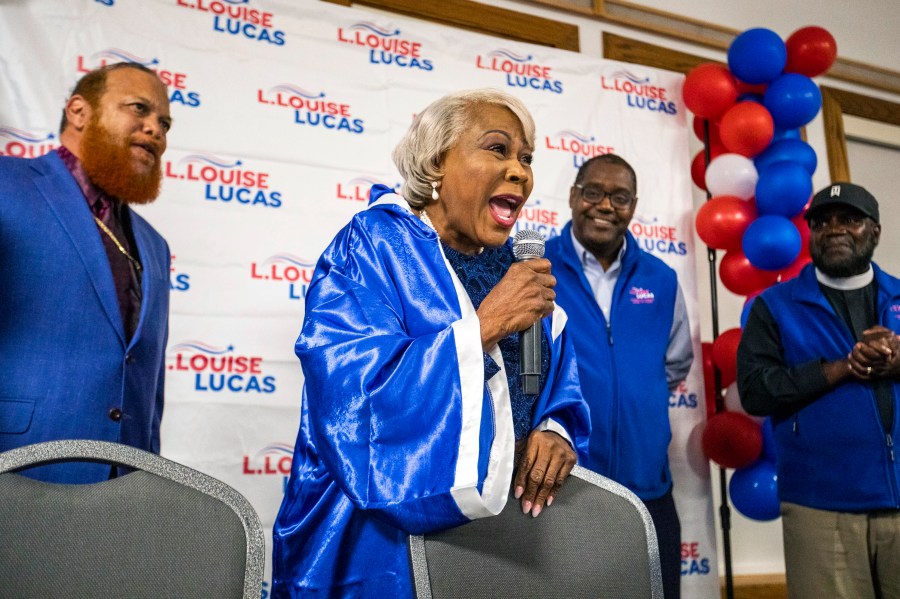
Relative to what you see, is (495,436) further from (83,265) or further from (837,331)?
(837,331)

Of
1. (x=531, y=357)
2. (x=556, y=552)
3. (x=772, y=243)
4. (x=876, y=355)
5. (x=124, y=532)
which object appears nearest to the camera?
(x=124, y=532)

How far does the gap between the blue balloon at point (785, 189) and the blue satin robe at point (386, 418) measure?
2117mm

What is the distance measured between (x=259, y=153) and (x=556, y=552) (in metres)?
2.36

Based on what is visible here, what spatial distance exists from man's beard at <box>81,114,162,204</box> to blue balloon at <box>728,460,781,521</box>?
8.95 ft

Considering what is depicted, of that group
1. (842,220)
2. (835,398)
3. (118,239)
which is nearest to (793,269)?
(842,220)

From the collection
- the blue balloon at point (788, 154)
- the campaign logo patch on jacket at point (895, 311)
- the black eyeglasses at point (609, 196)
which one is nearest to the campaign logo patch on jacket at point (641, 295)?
the black eyeglasses at point (609, 196)

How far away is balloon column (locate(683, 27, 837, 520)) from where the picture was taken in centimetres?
337

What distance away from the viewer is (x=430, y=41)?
3.69m

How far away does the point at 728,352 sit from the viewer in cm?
352

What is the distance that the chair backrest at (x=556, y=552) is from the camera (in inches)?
49.4

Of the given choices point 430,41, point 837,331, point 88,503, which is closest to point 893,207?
point 837,331

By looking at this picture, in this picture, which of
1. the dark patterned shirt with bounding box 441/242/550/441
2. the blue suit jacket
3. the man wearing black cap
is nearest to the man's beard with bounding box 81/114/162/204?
the blue suit jacket

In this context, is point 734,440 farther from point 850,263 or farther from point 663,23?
point 663,23

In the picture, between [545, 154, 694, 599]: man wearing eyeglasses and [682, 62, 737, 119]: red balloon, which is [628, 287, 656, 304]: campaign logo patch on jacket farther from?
[682, 62, 737, 119]: red balloon
